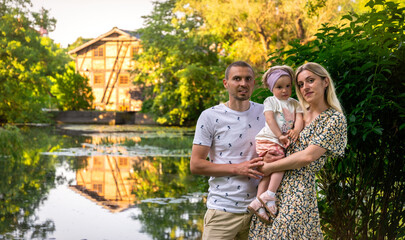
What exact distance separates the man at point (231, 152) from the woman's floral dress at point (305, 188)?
0.32 m

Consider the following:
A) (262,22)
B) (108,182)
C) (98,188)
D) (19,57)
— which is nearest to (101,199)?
(98,188)

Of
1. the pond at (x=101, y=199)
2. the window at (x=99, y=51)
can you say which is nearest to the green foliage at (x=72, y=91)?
the window at (x=99, y=51)

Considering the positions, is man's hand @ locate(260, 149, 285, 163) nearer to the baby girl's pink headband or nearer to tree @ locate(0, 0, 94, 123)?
the baby girl's pink headband

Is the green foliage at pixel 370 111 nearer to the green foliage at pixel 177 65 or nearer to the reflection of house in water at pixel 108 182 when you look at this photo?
the reflection of house in water at pixel 108 182

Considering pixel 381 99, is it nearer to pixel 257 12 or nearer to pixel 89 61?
pixel 257 12

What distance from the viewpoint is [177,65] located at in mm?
40469

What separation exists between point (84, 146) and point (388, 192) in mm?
19258

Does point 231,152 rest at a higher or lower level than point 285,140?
lower

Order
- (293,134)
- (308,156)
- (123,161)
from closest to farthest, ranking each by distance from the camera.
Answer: (308,156), (293,134), (123,161)

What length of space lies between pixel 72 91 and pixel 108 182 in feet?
143

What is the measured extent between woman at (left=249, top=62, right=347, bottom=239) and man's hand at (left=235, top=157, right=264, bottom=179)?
0.05 meters

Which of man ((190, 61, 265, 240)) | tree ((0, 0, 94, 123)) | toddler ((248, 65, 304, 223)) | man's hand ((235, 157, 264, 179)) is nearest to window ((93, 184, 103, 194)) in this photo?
man ((190, 61, 265, 240))

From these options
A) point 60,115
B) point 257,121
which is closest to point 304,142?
point 257,121

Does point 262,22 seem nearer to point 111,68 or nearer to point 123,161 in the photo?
point 123,161
